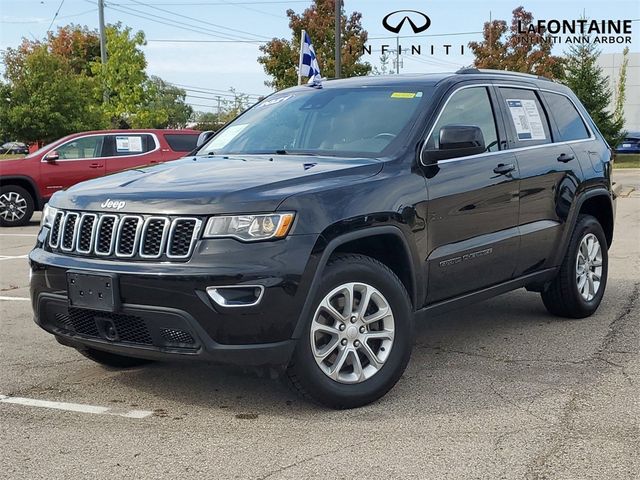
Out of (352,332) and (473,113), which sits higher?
(473,113)

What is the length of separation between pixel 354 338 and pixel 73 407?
1542 millimetres

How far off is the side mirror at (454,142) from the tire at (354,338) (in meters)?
0.81

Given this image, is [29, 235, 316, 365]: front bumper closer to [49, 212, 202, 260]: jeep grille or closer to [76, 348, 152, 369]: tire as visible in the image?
[49, 212, 202, 260]: jeep grille

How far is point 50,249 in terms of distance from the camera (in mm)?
4520

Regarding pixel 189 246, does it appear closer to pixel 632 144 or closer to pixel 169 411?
pixel 169 411

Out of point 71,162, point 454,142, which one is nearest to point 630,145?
point 71,162

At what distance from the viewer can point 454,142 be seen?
4.79 meters

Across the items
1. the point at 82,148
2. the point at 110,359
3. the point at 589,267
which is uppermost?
the point at 82,148

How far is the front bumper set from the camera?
3.91 metres

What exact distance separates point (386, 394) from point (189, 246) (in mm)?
1416

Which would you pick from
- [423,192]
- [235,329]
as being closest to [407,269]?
[423,192]

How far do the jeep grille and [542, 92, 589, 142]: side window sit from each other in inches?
136

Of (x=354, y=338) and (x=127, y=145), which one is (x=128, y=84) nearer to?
(x=127, y=145)

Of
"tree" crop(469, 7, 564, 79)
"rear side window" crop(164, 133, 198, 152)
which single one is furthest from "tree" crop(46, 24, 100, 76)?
"rear side window" crop(164, 133, 198, 152)
